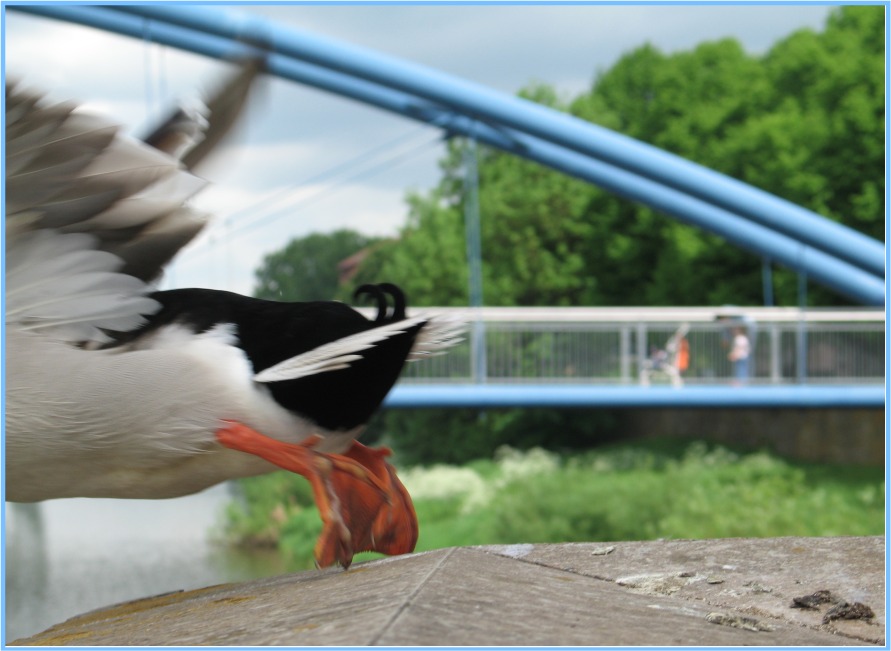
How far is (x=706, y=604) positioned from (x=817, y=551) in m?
0.79

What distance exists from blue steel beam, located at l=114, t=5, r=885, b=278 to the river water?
8.44 meters

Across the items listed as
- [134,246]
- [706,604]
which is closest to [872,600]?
[706,604]

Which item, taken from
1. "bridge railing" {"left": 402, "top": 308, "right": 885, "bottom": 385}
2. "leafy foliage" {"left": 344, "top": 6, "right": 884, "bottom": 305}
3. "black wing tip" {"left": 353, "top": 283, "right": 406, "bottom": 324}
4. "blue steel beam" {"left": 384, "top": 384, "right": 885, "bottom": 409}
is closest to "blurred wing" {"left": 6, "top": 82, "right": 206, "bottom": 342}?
"black wing tip" {"left": 353, "top": 283, "right": 406, "bottom": 324}

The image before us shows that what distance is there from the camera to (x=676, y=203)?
2477cm

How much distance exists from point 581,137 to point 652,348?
436 centimetres

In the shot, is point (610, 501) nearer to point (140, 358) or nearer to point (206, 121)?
point (206, 121)

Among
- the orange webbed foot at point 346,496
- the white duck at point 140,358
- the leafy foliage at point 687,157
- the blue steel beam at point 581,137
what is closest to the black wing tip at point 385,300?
the white duck at point 140,358

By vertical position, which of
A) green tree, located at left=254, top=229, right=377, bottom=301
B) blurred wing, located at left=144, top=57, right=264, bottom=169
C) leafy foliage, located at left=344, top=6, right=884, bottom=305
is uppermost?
leafy foliage, located at left=344, top=6, right=884, bottom=305

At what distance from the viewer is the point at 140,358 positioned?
10.2 feet

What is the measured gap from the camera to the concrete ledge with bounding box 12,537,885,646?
6.73 feet

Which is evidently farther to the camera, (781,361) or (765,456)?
(765,456)

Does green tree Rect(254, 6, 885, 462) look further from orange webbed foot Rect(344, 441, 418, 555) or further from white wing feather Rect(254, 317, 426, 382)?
white wing feather Rect(254, 317, 426, 382)

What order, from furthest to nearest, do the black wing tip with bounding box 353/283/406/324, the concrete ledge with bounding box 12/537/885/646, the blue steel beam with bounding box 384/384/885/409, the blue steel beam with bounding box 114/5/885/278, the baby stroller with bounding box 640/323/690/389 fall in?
the blue steel beam with bounding box 114/5/885/278 → the baby stroller with bounding box 640/323/690/389 → the blue steel beam with bounding box 384/384/885/409 → the black wing tip with bounding box 353/283/406/324 → the concrete ledge with bounding box 12/537/885/646

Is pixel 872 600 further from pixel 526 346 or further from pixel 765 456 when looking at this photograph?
pixel 765 456
